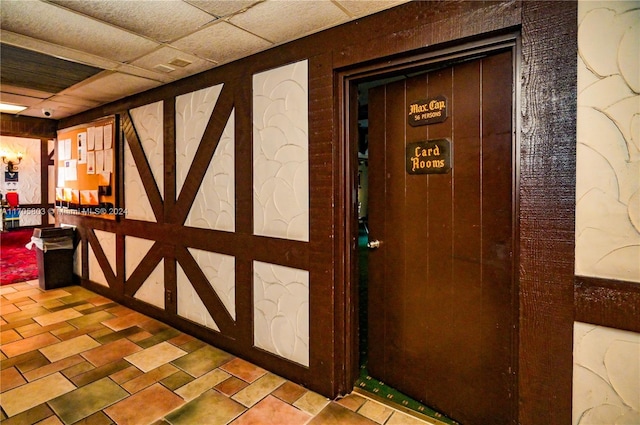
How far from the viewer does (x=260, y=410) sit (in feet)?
7.51

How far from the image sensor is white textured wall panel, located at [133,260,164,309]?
3.79 metres

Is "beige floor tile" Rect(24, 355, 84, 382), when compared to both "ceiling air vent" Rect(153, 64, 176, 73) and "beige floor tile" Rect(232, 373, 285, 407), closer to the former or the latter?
"beige floor tile" Rect(232, 373, 285, 407)

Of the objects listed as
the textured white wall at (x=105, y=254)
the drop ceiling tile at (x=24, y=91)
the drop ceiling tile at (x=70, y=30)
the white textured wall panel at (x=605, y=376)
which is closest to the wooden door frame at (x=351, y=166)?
the white textured wall panel at (x=605, y=376)

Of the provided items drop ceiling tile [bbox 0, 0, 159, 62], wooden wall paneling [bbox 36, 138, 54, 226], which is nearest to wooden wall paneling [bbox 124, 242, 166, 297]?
drop ceiling tile [bbox 0, 0, 159, 62]

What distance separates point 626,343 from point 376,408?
144cm

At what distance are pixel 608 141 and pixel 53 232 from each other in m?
6.13

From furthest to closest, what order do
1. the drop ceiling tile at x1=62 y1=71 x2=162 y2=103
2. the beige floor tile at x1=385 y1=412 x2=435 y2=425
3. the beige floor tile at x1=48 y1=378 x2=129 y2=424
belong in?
the drop ceiling tile at x1=62 y1=71 x2=162 y2=103 < the beige floor tile at x1=48 y1=378 x2=129 y2=424 < the beige floor tile at x1=385 y1=412 x2=435 y2=425

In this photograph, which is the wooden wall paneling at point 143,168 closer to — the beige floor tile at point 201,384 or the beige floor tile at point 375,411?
the beige floor tile at point 201,384

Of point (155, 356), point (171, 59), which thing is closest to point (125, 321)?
point (155, 356)

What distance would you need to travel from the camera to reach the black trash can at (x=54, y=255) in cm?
491

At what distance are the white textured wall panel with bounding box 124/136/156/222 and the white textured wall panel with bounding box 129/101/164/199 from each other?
29 cm

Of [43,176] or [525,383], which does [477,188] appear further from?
[43,176]

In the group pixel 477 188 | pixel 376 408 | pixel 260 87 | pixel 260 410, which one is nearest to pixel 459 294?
pixel 477 188

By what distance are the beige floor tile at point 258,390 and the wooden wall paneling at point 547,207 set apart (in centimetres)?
161
